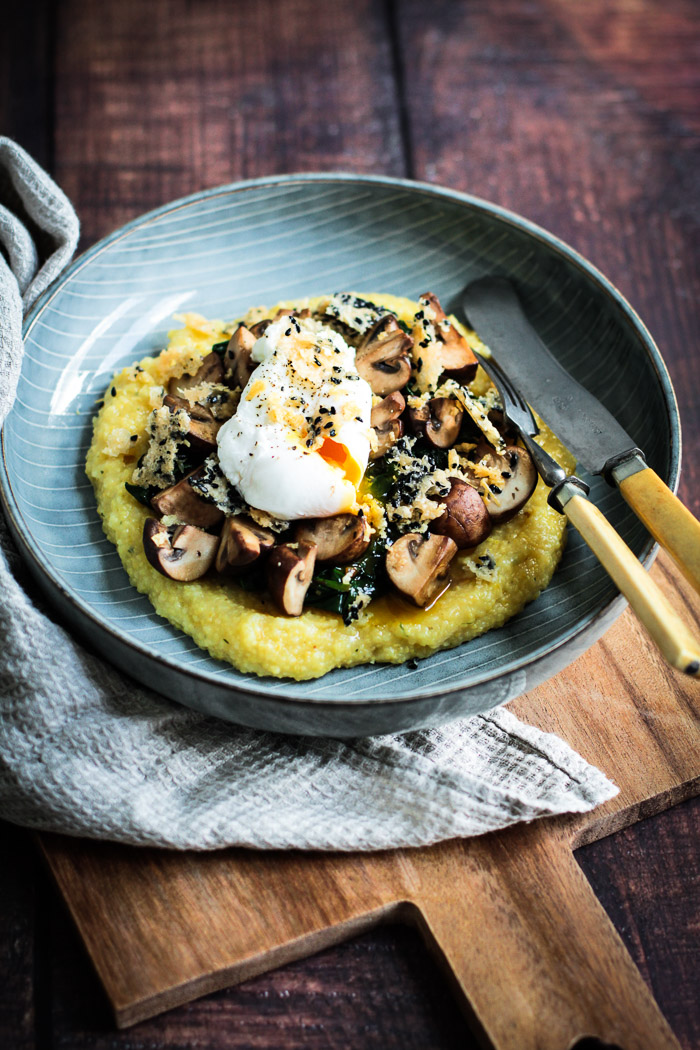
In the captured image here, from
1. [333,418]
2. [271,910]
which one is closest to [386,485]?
[333,418]

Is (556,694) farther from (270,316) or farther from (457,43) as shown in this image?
(457,43)

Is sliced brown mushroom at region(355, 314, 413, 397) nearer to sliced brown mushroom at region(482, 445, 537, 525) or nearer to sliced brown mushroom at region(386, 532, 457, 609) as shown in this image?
sliced brown mushroom at region(482, 445, 537, 525)

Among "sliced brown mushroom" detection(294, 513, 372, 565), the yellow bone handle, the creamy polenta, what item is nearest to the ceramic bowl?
the creamy polenta

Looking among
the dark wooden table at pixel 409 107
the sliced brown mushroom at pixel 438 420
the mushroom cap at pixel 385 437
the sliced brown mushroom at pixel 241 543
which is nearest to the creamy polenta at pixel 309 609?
the sliced brown mushroom at pixel 241 543

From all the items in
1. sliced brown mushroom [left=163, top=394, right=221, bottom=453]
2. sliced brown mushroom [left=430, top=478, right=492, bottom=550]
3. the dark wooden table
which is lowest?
sliced brown mushroom [left=163, top=394, right=221, bottom=453]

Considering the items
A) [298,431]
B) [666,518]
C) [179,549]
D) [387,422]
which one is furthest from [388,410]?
[666,518]

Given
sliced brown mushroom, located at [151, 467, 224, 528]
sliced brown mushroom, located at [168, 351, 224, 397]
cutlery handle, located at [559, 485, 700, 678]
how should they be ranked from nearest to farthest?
cutlery handle, located at [559, 485, 700, 678]
sliced brown mushroom, located at [151, 467, 224, 528]
sliced brown mushroom, located at [168, 351, 224, 397]
